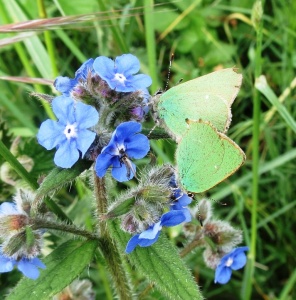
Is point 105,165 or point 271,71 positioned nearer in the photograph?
point 105,165

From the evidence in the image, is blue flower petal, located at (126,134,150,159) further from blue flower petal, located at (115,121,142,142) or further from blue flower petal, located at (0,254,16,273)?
blue flower petal, located at (0,254,16,273)

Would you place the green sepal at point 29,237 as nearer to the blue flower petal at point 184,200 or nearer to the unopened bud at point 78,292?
the blue flower petal at point 184,200

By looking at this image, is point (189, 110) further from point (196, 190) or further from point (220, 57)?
point (220, 57)

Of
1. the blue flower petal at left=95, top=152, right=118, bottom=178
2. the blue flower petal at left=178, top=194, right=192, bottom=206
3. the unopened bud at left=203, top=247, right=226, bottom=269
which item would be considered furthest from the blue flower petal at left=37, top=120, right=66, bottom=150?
the unopened bud at left=203, top=247, right=226, bottom=269

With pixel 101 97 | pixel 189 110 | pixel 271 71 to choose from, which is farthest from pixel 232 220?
pixel 101 97

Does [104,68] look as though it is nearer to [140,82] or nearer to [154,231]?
[140,82]

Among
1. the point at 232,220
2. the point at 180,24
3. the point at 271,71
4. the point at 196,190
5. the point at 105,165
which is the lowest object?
the point at 232,220
